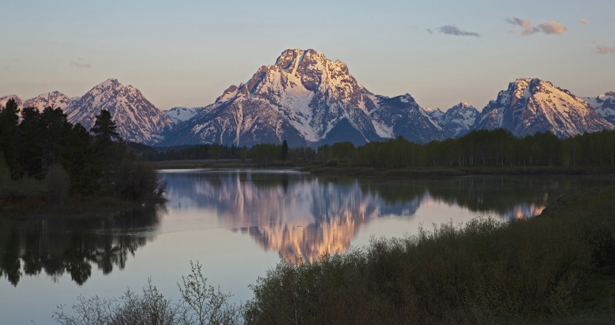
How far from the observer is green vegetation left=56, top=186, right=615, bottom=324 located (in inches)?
703

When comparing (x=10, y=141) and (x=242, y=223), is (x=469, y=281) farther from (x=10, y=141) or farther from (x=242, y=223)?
(x=10, y=141)

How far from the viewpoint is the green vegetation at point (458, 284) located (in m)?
17.9

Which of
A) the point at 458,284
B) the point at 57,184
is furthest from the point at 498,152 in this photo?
the point at 458,284

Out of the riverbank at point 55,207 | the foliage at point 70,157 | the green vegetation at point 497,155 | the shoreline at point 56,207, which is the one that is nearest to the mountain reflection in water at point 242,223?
the shoreline at point 56,207

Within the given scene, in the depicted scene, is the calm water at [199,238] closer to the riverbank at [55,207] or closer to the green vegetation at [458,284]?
the riverbank at [55,207]

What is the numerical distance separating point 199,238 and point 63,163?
32.3 meters

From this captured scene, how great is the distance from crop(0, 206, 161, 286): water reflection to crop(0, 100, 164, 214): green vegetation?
9.19 m

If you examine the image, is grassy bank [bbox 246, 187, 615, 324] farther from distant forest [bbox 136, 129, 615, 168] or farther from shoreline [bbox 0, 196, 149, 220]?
distant forest [bbox 136, 129, 615, 168]

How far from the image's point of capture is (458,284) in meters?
22.3

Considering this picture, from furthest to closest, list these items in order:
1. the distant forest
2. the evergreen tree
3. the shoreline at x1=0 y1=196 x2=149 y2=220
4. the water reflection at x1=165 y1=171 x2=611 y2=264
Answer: the distant forest → the evergreen tree → the shoreline at x1=0 y1=196 x2=149 y2=220 → the water reflection at x1=165 y1=171 x2=611 y2=264

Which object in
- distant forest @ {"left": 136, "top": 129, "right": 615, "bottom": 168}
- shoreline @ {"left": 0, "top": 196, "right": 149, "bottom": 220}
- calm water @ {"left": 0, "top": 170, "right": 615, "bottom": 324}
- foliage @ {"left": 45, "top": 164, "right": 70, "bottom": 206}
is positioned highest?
distant forest @ {"left": 136, "top": 129, "right": 615, "bottom": 168}

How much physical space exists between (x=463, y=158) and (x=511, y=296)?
168 m

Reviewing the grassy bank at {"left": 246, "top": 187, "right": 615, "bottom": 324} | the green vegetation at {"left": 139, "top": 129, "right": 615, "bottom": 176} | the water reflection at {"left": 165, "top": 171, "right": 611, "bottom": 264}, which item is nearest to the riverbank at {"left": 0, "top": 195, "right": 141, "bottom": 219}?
the water reflection at {"left": 165, "top": 171, "right": 611, "bottom": 264}

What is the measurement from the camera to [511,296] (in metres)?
21.7
